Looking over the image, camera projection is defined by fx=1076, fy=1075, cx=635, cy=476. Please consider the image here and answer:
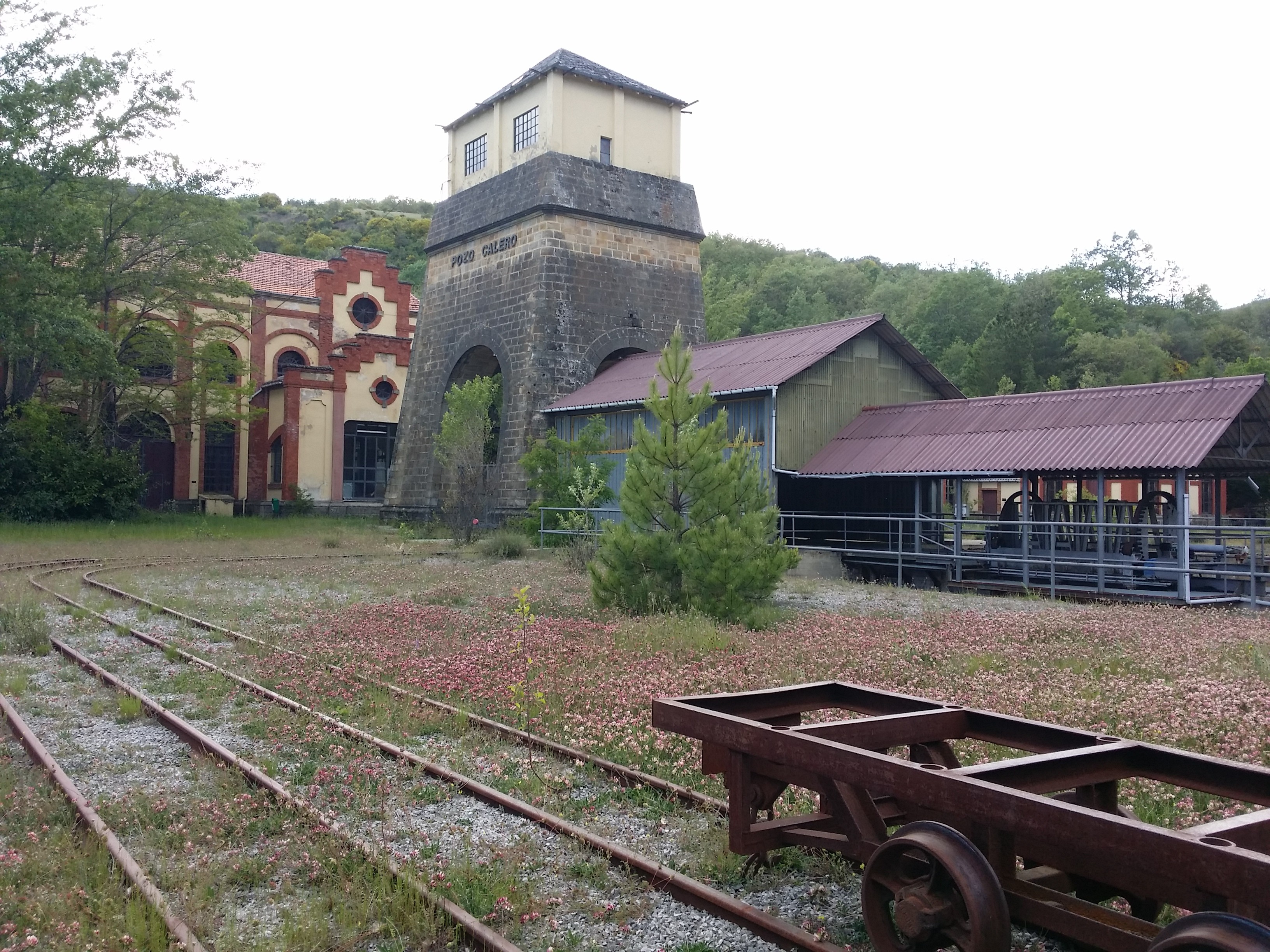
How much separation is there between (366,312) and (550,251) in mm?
15371

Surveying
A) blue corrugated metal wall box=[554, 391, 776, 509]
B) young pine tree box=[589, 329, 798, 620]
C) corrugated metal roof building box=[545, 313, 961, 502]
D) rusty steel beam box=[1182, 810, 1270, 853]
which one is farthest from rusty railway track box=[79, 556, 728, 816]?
corrugated metal roof building box=[545, 313, 961, 502]

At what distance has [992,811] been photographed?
3.53 metres

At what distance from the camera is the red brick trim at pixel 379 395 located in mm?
40156

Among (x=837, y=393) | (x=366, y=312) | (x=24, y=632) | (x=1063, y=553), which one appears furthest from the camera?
(x=366, y=312)

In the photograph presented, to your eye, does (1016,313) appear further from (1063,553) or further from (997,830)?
(997,830)

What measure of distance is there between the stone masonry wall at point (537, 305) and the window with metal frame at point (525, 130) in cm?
101

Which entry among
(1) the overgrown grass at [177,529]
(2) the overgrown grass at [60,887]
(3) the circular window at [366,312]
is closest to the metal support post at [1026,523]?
(2) the overgrown grass at [60,887]

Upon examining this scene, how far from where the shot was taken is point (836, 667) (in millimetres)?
9445

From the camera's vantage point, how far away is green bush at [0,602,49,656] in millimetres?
11117

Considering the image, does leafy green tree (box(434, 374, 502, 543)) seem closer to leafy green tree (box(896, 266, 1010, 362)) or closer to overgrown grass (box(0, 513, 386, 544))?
overgrown grass (box(0, 513, 386, 544))

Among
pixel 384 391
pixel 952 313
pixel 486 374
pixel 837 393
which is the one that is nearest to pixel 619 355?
pixel 486 374

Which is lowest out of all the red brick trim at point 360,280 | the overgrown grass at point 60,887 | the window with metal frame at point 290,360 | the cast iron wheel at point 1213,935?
the overgrown grass at point 60,887

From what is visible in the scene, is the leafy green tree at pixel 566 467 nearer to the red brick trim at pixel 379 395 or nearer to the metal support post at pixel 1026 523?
the metal support post at pixel 1026 523

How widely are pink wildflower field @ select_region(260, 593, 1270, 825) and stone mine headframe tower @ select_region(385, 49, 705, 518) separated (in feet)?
Result: 56.0
